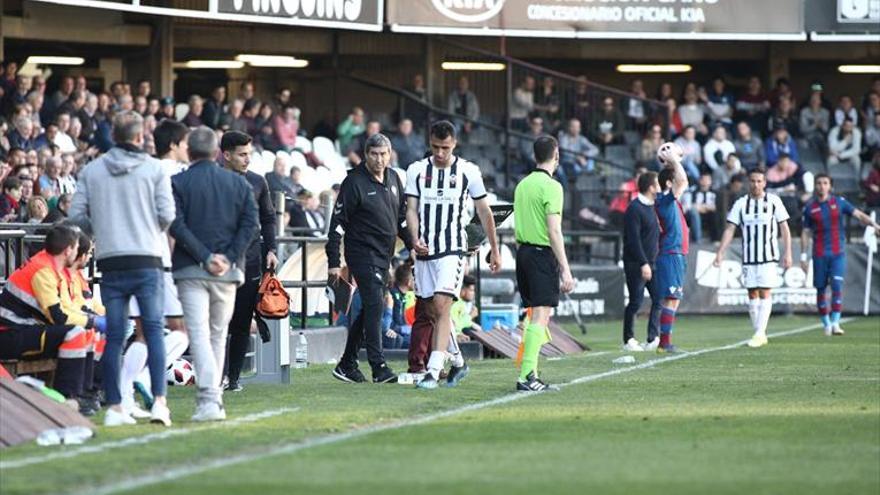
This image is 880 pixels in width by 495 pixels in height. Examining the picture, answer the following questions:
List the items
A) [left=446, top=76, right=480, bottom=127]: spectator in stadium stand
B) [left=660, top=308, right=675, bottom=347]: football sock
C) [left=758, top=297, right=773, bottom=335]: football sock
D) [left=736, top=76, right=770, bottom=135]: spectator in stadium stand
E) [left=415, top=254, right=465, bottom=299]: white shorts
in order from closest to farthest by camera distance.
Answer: [left=415, top=254, right=465, bottom=299]: white shorts, [left=660, top=308, right=675, bottom=347]: football sock, [left=758, top=297, right=773, bottom=335]: football sock, [left=446, top=76, right=480, bottom=127]: spectator in stadium stand, [left=736, top=76, right=770, bottom=135]: spectator in stadium stand

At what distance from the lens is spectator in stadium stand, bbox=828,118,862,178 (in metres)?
34.4

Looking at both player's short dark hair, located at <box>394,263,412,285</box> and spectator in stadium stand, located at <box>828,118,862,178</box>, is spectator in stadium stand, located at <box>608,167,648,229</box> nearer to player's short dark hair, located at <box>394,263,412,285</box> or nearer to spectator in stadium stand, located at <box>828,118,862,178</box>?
spectator in stadium stand, located at <box>828,118,862,178</box>

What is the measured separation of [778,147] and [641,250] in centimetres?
1391

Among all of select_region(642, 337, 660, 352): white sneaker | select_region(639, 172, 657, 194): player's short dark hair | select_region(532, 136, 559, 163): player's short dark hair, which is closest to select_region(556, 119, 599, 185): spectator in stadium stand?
select_region(639, 172, 657, 194): player's short dark hair

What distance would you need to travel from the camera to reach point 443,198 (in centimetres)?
1452

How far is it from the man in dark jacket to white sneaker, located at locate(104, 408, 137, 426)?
1.60ft

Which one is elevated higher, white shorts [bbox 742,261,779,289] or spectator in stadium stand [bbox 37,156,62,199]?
spectator in stadium stand [bbox 37,156,62,199]

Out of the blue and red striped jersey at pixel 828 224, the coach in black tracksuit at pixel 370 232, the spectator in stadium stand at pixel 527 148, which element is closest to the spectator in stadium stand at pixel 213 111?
the spectator in stadium stand at pixel 527 148

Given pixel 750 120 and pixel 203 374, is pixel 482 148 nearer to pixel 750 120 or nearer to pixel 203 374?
pixel 750 120

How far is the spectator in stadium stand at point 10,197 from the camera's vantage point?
19.2 metres

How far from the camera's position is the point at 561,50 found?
3684 centimetres

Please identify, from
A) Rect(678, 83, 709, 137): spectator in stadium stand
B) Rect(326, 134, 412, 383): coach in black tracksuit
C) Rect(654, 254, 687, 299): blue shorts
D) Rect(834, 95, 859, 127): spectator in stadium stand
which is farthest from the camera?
Rect(834, 95, 859, 127): spectator in stadium stand

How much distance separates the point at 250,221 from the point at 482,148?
65.6 ft

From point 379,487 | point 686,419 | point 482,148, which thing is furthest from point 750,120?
point 379,487
